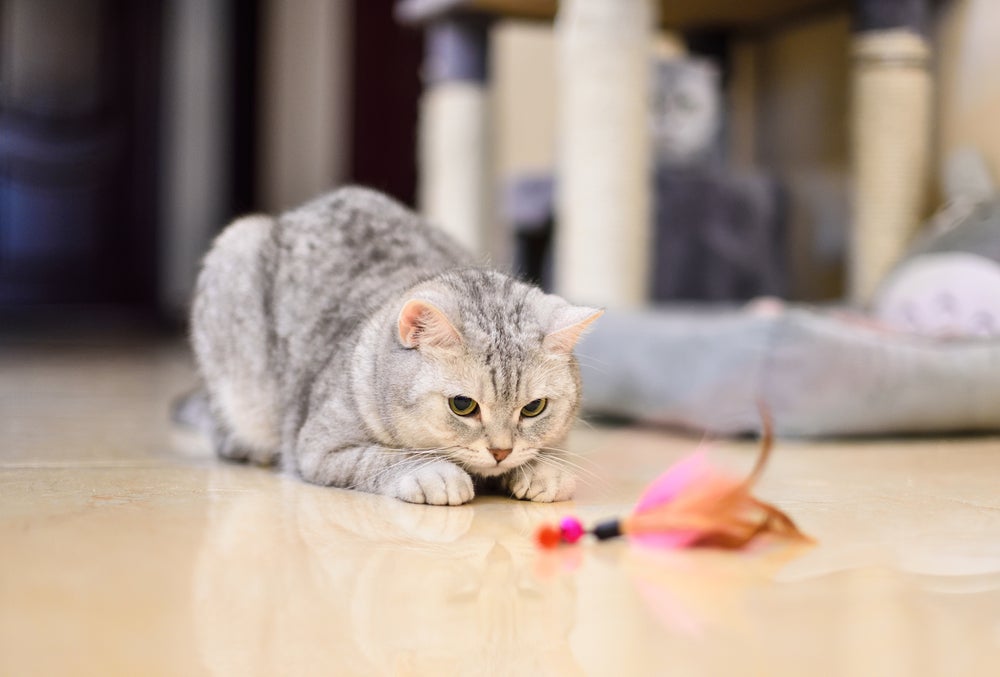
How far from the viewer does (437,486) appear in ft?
4.48

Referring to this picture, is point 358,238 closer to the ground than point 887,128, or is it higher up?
closer to the ground

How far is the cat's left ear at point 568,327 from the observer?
4.63 ft

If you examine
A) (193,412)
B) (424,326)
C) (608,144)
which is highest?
(608,144)

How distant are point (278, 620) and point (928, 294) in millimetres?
1863

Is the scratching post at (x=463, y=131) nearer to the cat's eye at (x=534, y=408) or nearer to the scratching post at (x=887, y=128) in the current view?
the scratching post at (x=887, y=128)

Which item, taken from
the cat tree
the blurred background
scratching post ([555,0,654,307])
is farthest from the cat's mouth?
scratching post ([555,0,654,307])

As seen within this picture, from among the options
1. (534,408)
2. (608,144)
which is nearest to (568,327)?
(534,408)

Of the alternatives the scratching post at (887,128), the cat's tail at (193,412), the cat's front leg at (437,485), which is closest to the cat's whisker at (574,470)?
the cat's front leg at (437,485)

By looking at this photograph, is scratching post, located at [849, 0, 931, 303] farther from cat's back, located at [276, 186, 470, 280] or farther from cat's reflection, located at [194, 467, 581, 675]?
cat's reflection, located at [194, 467, 581, 675]

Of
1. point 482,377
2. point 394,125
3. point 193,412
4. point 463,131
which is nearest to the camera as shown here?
point 482,377

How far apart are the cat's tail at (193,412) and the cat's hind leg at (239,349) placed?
0.25 m

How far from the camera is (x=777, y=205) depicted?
143 inches

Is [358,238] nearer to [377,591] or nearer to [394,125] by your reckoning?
[377,591]

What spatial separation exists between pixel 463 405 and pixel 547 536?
0.27 meters
